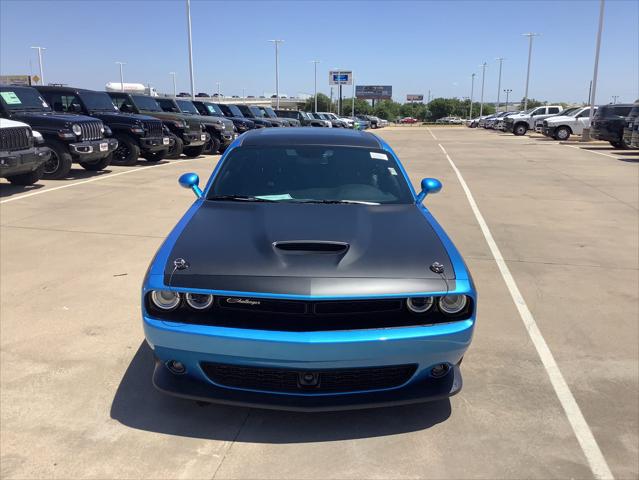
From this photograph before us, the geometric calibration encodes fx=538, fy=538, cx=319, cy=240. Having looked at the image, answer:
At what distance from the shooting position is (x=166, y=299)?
2.80m

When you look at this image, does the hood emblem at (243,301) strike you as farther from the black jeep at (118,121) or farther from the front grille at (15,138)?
the black jeep at (118,121)

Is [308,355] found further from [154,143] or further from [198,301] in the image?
[154,143]

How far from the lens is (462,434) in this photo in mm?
2943

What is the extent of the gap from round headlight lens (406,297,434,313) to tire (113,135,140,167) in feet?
42.4

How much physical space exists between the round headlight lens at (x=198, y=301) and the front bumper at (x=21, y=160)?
311 inches

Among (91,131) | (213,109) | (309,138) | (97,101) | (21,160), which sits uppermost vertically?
(97,101)

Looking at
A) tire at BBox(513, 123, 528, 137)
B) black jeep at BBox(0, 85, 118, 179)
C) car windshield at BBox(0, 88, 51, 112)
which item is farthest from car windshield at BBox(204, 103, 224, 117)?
tire at BBox(513, 123, 528, 137)

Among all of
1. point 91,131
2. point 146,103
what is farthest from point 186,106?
point 91,131

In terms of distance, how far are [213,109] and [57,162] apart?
36.7 ft

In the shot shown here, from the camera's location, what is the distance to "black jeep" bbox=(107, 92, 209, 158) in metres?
16.2

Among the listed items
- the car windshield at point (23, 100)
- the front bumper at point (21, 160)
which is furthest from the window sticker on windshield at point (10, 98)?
the front bumper at point (21, 160)

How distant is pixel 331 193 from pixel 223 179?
87 centimetres

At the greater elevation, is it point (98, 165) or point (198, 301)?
point (198, 301)

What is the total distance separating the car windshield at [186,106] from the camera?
1900 centimetres
